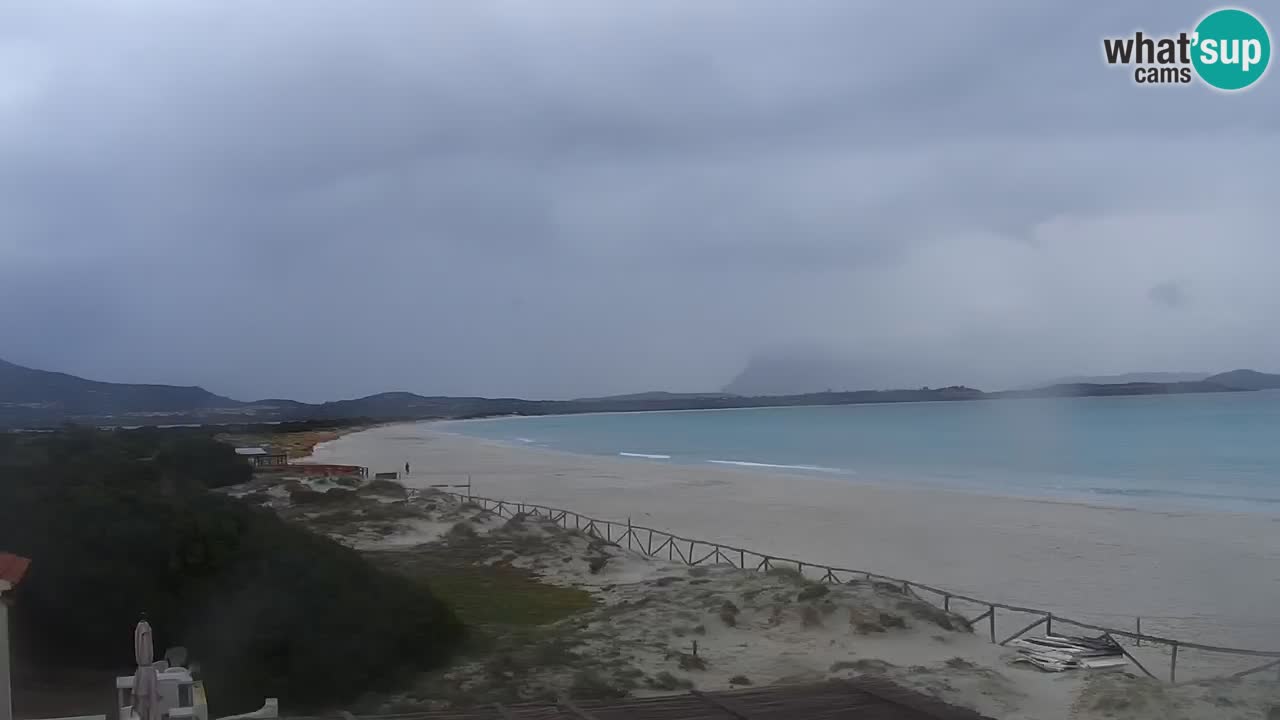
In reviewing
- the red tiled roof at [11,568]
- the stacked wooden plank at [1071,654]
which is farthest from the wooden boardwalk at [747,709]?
the stacked wooden plank at [1071,654]

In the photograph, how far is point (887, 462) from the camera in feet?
207

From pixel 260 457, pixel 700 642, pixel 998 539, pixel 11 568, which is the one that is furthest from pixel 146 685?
pixel 260 457

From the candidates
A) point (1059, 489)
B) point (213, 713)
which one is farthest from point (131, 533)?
point (1059, 489)

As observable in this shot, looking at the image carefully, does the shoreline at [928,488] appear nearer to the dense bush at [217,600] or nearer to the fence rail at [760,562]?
the fence rail at [760,562]

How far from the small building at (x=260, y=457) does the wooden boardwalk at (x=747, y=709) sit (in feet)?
132

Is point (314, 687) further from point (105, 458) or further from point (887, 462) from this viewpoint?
point (887, 462)

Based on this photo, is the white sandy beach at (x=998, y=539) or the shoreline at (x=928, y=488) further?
the shoreline at (x=928, y=488)

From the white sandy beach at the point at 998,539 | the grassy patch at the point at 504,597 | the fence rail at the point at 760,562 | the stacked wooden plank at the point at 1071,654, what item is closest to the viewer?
the stacked wooden plank at the point at 1071,654

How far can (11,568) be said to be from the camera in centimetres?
760

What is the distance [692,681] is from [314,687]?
444 centimetres

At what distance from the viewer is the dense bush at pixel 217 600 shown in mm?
11273

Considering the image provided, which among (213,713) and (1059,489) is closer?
(213,713)

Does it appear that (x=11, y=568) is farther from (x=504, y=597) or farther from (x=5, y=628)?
(x=504, y=597)

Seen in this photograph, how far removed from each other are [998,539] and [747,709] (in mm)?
21883
